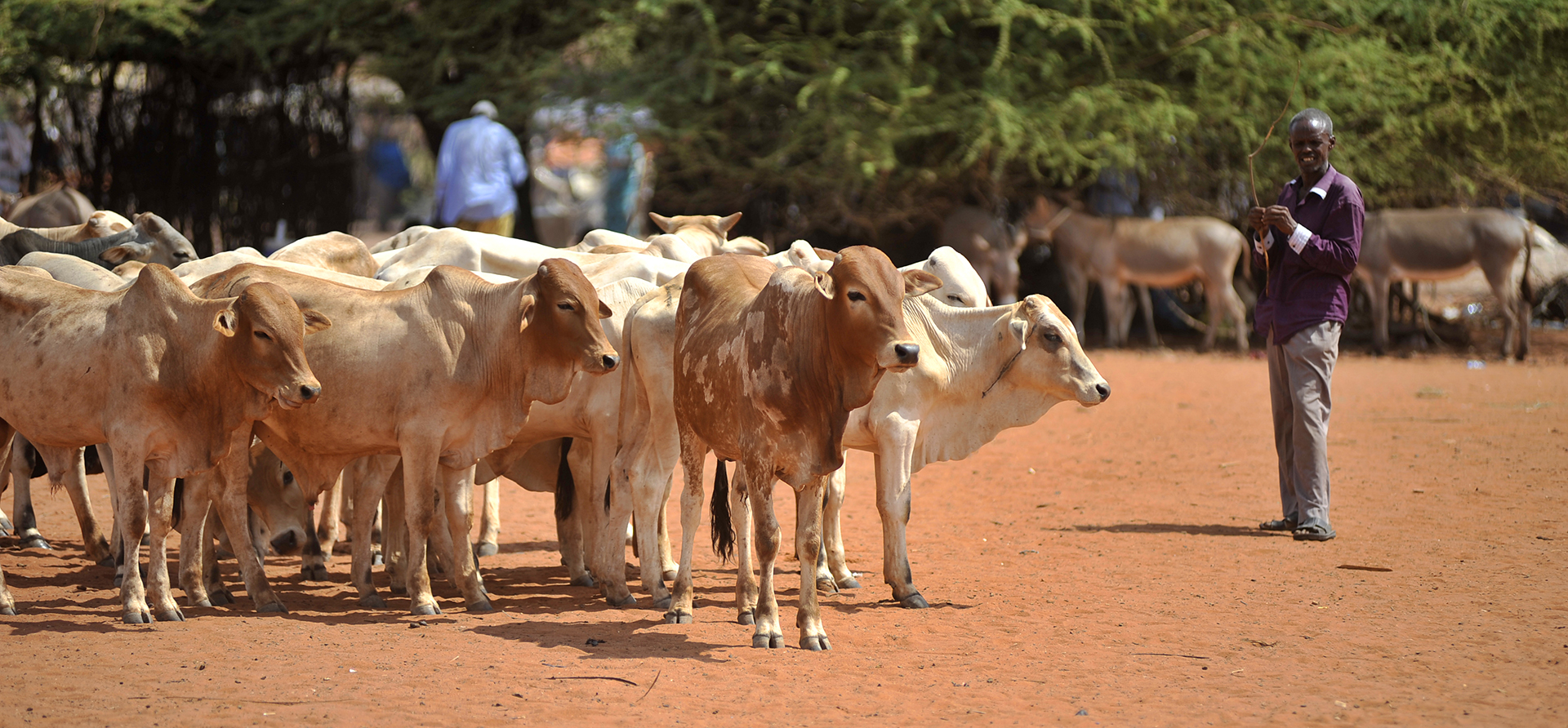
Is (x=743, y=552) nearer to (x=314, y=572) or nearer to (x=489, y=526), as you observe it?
(x=314, y=572)

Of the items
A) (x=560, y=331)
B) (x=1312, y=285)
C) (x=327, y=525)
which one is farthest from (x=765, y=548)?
(x=1312, y=285)

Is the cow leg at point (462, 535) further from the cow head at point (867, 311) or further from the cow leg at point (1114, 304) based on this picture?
the cow leg at point (1114, 304)

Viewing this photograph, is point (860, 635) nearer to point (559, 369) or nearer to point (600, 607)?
point (600, 607)

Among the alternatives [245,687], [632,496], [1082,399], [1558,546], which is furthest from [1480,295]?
[245,687]

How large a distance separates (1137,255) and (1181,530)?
10753 mm

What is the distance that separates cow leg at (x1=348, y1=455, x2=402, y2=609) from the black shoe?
498 centimetres

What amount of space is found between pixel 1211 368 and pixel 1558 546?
31.4ft

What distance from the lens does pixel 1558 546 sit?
8.03 m

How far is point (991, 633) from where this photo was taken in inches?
252

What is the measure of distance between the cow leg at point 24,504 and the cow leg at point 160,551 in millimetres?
2246

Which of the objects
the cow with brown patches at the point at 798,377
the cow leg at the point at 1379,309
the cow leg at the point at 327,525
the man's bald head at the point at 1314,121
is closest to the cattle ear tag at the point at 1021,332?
the cow with brown patches at the point at 798,377

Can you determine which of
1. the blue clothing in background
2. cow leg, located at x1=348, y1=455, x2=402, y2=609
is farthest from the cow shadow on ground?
the blue clothing in background

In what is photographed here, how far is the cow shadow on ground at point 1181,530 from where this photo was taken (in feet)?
28.8

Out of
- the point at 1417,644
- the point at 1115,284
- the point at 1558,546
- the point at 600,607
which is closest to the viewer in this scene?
the point at 1417,644
